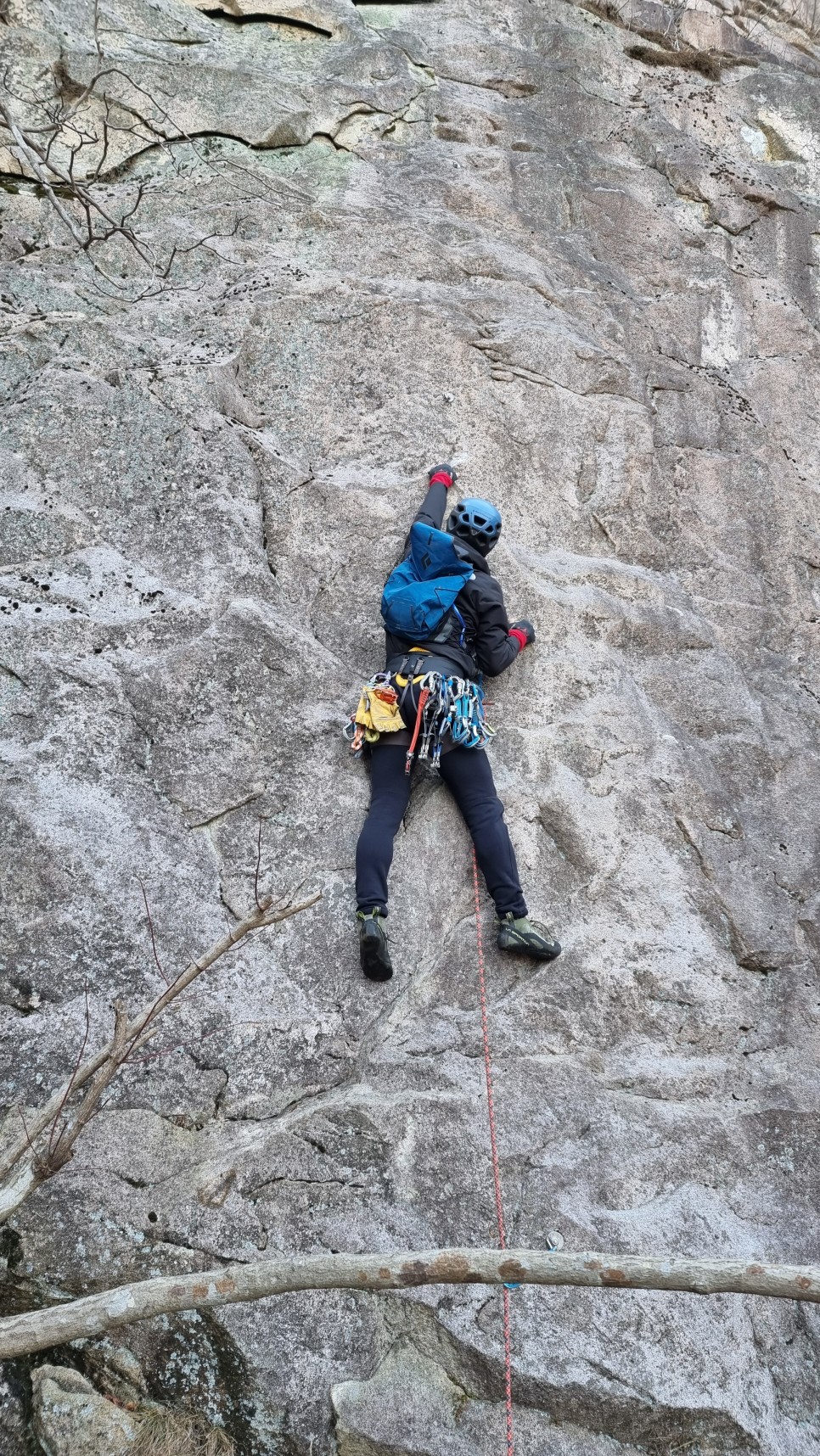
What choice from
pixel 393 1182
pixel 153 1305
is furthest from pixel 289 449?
pixel 153 1305

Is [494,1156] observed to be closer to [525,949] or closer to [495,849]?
[525,949]

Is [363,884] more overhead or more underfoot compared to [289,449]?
more underfoot

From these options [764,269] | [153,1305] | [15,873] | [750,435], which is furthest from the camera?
[764,269]

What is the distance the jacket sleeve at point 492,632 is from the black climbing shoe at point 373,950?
1.55m

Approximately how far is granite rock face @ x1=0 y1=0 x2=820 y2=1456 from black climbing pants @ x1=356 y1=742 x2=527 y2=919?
7.4 inches

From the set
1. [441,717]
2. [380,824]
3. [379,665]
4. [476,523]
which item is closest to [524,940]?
[380,824]

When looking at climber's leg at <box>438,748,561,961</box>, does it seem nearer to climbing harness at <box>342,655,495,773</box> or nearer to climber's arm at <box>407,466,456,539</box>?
climbing harness at <box>342,655,495,773</box>

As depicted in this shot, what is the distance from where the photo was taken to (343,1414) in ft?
12.5

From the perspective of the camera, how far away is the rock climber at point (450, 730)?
504 cm

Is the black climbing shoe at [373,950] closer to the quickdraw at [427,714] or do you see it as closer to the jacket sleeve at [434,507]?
the quickdraw at [427,714]

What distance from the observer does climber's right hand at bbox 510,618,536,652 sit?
5.95 metres

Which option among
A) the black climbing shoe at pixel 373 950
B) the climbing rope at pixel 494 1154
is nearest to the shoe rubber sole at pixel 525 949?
the climbing rope at pixel 494 1154

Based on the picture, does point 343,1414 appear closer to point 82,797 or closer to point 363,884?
point 363,884

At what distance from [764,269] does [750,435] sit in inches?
82.1
